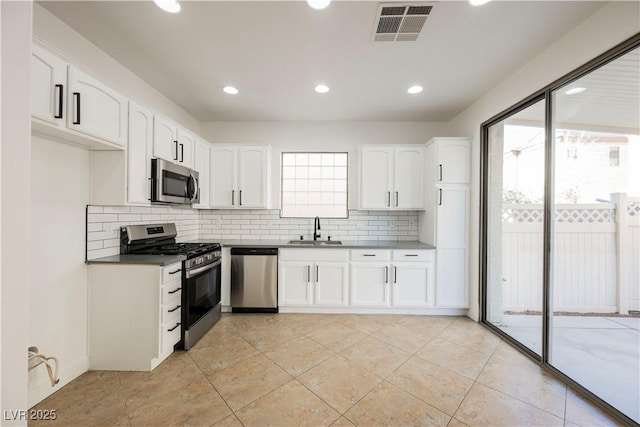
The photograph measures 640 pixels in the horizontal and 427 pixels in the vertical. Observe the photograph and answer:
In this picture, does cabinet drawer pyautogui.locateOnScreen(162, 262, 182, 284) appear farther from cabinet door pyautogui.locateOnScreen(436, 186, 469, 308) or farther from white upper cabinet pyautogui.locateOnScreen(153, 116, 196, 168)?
cabinet door pyautogui.locateOnScreen(436, 186, 469, 308)

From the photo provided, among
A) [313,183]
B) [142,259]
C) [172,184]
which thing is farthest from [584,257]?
[172,184]

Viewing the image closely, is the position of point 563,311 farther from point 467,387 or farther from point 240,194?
point 240,194

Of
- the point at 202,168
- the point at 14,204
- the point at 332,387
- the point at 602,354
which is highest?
the point at 202,168

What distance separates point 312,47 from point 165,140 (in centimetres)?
176

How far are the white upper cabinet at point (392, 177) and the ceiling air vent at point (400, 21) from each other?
1702 millimetres

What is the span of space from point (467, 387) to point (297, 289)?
6.68ft

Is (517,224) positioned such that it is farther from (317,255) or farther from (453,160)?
(317,255)

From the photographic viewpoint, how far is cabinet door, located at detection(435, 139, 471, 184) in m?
3.32

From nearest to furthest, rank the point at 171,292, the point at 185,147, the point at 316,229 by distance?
the point at 171,292 < the point at 185,147 < the point at 316,229

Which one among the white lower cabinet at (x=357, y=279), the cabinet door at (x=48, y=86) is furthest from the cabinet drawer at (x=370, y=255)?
the cabinet door at (x=48, y=86)

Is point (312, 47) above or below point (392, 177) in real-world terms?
above

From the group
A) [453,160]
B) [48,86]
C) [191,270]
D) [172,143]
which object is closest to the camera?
[48,86]

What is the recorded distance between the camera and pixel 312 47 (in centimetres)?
219

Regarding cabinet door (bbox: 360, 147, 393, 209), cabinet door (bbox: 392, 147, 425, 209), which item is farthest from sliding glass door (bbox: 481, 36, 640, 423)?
cabinet door (bbox: 360, 147, 393, 209)
